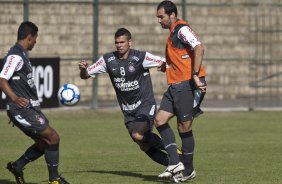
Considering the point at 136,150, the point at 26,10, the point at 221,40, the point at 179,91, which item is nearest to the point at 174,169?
the point at 179,91

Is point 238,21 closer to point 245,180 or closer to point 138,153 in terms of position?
point 138,153

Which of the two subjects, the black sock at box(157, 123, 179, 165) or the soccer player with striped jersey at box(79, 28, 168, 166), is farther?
the soccer player with striped jersey at box(79, 28, 168, 166)

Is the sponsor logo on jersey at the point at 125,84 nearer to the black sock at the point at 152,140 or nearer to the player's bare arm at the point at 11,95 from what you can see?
the black sock at the point at 152,140

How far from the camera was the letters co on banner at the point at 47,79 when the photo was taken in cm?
2180

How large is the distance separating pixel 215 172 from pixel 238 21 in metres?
15.1

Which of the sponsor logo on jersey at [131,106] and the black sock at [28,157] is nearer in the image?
the black sock at [28,157]

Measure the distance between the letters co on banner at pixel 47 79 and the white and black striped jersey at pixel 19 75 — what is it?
11.0 metres

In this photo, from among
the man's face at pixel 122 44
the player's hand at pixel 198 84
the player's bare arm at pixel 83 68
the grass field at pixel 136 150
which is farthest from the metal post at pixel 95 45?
the player's hand at pixel 198 84

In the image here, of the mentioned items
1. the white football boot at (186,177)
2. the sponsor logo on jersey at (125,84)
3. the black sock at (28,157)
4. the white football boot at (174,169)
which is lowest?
the white football boot at (186,177)

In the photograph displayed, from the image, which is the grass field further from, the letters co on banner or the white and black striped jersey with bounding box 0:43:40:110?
the white and black striped jersey with bounding box 0:43:40:110

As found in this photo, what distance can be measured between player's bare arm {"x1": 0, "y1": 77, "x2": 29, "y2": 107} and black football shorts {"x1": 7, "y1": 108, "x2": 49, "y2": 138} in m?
0.25

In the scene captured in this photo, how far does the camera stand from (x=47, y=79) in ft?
72.1

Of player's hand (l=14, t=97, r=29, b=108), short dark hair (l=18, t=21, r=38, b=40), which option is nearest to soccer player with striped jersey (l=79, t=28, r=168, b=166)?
short dark hair (l=18, t=21, r=38, b=40)

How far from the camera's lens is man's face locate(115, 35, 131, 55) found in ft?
38.2
